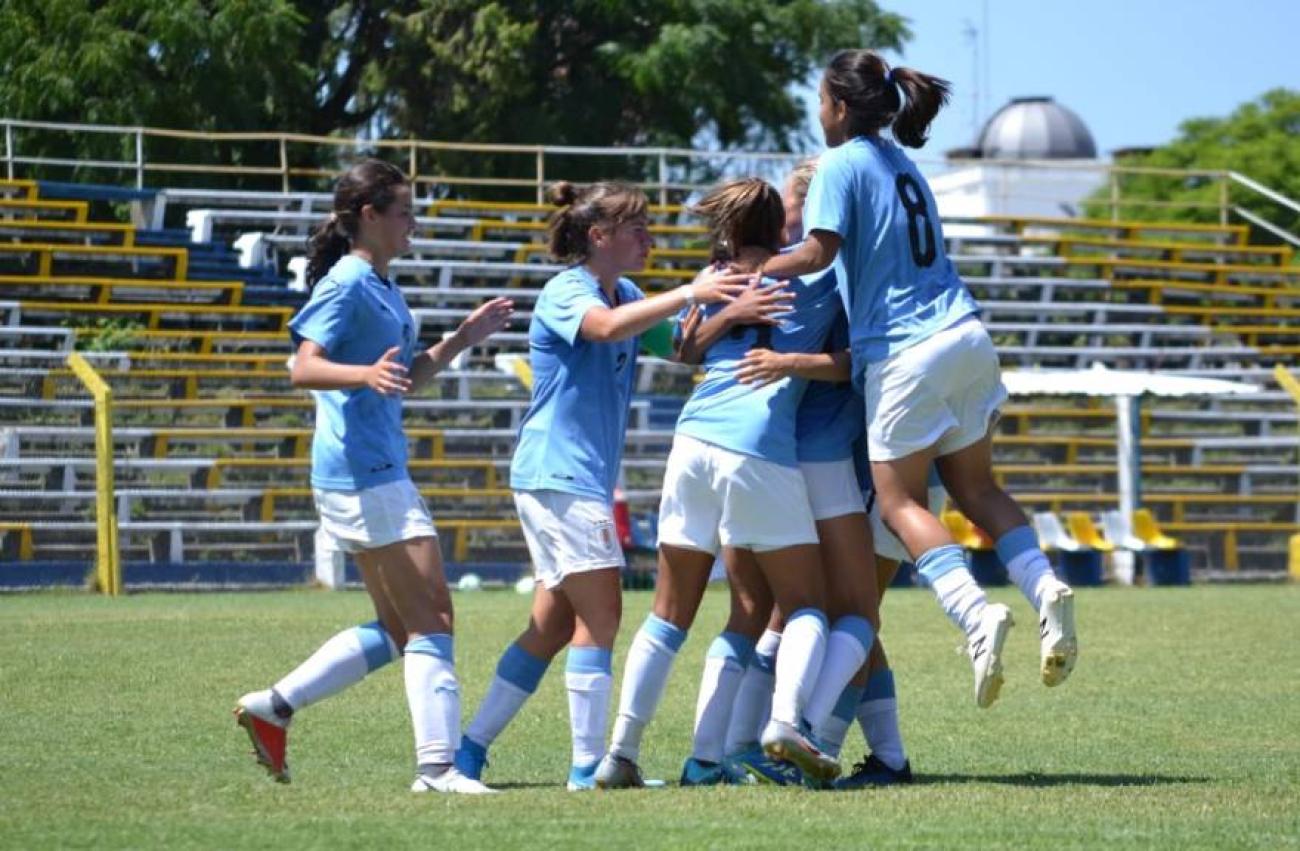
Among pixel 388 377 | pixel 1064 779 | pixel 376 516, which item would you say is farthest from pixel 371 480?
pixel 1064 779

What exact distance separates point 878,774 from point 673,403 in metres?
15.4

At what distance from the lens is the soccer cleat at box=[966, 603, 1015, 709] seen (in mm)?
6363

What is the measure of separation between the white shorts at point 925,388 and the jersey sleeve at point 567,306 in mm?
855

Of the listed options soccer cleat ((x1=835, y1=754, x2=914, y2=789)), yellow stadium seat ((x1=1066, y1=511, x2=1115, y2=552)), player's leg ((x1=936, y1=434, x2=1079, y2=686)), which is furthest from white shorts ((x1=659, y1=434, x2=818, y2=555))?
yellow stadium seat ((x1=1066, y1=511, x2=1115, y2=552))

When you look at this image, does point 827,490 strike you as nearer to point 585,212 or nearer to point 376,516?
point 585,212

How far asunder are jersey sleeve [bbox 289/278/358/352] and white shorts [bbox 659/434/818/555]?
1023mm

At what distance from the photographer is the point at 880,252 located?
22.1 ft

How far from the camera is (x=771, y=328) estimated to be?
6.77 m

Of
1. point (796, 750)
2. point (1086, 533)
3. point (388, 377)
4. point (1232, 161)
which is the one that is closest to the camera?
point (388, 377)

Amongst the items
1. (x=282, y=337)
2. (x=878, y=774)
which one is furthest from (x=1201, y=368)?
(x=878, y=774)

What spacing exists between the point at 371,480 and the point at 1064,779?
227cm

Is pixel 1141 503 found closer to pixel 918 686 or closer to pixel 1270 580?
pixel 1270 580

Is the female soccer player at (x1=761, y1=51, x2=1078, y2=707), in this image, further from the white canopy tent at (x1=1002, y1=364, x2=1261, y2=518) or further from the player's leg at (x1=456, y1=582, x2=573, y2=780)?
the white canopy tent at (x1=1002, y1=364, x2=1261, y2=518)

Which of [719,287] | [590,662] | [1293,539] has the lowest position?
[1293,539]
